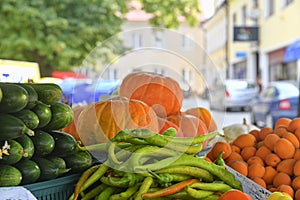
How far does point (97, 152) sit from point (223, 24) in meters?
25.7

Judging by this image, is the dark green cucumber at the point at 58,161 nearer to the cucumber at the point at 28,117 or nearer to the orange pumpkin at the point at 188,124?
the cucumber at the point at 28,117

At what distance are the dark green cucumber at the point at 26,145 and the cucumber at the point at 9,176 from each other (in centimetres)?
7

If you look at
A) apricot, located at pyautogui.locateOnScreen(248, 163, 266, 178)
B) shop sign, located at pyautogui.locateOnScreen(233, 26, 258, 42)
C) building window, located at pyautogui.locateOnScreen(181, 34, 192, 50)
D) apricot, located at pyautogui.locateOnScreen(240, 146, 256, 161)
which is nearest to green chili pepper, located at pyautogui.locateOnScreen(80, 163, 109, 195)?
building window, located at pyautogui.locateOnScreen(181, 34, 192, 50)


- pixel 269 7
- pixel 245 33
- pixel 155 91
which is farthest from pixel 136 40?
pixel 269 7

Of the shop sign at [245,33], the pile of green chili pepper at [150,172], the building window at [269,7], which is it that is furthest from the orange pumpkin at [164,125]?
the building window at [269,7]

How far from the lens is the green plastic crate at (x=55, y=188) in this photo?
1492 millimetres

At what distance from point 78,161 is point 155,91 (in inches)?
18.7

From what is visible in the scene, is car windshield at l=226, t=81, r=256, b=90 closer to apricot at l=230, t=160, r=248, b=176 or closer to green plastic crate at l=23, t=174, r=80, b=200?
apricot at l=230, t=160, r=248, b=176

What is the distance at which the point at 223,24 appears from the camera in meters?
26.2

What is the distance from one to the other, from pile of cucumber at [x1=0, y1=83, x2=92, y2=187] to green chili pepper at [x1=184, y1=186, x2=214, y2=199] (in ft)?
1.47

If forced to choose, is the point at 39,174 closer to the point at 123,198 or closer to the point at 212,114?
the point at 123,198

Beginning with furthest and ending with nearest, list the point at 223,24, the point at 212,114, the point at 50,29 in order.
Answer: the point at 223,24 < the point at 50,29 < the point at 212,114

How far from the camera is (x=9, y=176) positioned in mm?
1426

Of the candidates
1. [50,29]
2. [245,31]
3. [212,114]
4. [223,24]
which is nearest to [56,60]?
[50,29]
